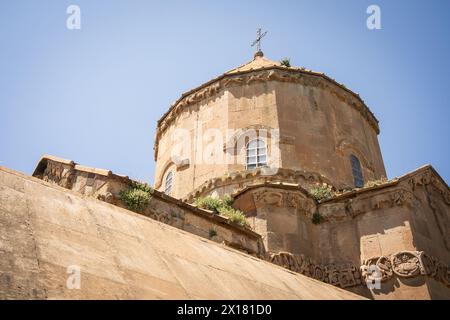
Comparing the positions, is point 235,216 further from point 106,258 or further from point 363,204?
point 106,258

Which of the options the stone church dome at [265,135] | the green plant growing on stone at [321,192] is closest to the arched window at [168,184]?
the stone church dome at [265,135]

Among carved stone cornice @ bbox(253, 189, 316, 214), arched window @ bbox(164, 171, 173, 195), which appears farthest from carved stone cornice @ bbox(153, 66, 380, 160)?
carved stone cornice @ bbox(253, 189, 316, 214)

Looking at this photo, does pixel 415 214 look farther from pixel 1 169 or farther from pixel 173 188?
pixel 1 169

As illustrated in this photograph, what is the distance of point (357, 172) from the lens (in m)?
14.2

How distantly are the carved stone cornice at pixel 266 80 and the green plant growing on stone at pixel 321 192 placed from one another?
457cm

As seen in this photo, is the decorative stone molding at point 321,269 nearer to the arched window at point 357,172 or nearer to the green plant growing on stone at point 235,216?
the green plant growing on stone at point 235,216

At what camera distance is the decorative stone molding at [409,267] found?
354 inches

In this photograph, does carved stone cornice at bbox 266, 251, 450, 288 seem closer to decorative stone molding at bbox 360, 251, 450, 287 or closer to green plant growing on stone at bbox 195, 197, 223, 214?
decorative stone molding at bbox 360, 251, 450, 287

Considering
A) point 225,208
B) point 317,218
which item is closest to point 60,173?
point 225,208

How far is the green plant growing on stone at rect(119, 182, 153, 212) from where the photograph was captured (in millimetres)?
8586

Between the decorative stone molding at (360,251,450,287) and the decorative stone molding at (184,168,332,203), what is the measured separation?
366cm

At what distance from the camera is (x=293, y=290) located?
15.5ft

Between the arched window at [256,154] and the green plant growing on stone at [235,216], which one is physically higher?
the arched window at [256,154]
